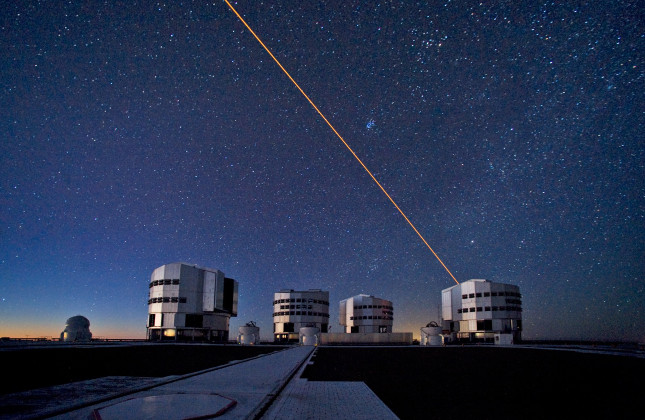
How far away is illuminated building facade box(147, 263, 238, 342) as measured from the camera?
7606 centimetres

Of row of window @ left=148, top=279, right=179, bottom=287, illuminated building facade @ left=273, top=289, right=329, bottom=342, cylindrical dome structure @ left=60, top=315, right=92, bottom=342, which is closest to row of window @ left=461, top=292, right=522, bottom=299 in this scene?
illuminated building facade @ left=273, top=289, right=329, bottom=342

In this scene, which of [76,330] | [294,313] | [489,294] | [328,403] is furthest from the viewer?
[294,313]

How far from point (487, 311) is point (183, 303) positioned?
204 feet

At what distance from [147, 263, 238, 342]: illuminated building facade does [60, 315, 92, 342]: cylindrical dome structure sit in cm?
1116

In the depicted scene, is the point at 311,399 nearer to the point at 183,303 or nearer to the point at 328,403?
the point at 328,403

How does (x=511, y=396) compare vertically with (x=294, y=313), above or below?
above

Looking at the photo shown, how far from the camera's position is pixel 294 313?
4227 inches

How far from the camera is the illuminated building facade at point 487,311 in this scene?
87.5 m

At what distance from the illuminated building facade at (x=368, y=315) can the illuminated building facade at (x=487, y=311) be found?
25.2 metres

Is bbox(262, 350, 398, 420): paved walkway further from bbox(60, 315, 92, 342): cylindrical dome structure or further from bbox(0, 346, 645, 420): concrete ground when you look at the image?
bbox(60, 315, 92, 342): cylindrical dome structure

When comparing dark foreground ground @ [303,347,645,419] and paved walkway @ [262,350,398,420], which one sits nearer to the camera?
paved walkway @ [262,350,398,420]

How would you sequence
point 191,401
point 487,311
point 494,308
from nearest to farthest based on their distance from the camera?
point 191,401, point 494,308, point 487,311

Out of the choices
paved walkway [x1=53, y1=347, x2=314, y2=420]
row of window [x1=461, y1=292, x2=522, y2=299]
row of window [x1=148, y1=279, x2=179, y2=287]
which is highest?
row of window [x1=148, y1=279, x2=179, y2=287]

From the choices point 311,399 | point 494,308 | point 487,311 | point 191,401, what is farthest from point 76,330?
point 494,308
